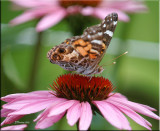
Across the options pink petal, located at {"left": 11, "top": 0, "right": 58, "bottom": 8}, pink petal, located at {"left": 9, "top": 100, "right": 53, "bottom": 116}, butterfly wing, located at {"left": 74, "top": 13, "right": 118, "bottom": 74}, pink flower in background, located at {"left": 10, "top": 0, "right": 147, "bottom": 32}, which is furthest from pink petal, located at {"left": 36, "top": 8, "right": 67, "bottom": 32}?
pink petal, located at {"left": 9, "top": 100, "right": 53, "bottom": 116}

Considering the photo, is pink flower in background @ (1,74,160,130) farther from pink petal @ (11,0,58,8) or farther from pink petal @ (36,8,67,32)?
pink petal @ (11,0,58,8)

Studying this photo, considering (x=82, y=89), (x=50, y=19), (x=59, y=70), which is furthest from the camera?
(x=59, y=70)

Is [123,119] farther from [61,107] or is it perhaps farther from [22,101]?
[22,101]

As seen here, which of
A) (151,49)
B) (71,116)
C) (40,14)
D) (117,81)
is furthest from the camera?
(151,49)

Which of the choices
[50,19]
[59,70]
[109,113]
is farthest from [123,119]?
[59,70]

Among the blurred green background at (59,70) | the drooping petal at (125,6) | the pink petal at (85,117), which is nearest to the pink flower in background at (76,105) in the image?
the pink petal at (85,117)

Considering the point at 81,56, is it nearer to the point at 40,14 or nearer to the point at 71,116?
the point at 71,116

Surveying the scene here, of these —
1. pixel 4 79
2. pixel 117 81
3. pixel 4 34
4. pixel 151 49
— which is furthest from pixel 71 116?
pixel 151 49
